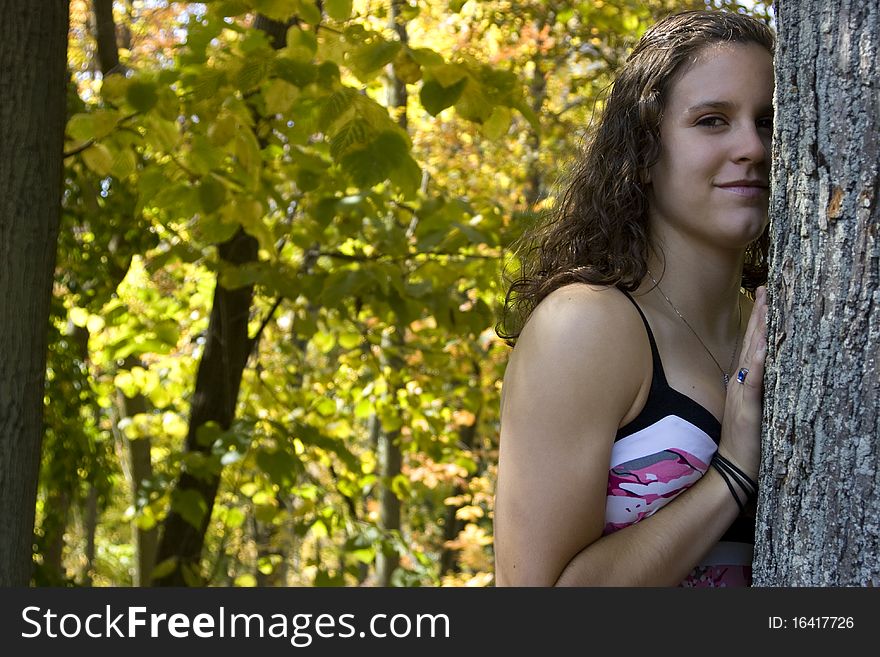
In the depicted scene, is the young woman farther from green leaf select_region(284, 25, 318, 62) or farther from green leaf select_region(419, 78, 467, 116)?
green leaf select_region(284, 25, 318, 62)

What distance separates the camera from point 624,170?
6.33 ft

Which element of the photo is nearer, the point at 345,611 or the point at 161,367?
the point at 345,611

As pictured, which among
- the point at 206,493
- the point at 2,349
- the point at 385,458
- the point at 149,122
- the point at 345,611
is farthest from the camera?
the point at 385,458

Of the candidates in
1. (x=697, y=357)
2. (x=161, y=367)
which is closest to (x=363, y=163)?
(x=697, y=357)

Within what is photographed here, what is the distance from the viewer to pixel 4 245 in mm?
2184

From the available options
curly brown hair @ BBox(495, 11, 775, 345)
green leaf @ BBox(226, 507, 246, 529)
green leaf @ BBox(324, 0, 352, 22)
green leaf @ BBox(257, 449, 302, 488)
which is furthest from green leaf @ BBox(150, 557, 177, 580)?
curly brown hair @ BBox(495, 11, 775, 345)

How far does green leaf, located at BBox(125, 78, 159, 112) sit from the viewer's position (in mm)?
2881

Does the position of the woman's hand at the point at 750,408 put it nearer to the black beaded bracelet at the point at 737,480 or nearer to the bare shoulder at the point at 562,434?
the black beaded bracelet at the point at 737,480

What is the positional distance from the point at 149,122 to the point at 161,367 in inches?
94.6

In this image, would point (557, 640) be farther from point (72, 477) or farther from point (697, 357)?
point (72, 477)

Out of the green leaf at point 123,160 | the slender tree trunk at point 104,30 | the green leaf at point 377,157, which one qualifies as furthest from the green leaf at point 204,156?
the slender tree trunk at point 104,30

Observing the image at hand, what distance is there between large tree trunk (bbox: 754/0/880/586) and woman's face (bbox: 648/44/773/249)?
237 mm

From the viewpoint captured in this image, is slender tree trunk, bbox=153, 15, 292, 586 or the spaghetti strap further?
slender tree trunk, bbox=153, 15, 292, 586

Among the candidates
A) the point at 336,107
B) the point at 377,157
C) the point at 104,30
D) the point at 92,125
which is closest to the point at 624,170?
the point at 377,157
